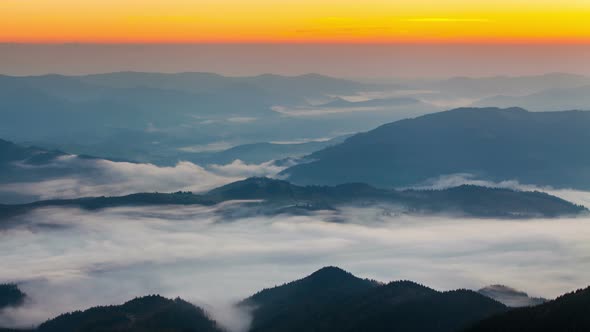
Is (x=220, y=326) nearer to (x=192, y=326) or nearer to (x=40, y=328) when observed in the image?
(x=192, y=326)

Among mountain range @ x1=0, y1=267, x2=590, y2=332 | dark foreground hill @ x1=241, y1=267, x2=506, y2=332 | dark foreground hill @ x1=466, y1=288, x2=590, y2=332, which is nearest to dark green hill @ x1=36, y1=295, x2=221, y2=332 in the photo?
mountain range @ x1=0, y1=267, x2=590, y2=332

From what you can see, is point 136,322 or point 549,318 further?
point 136,322

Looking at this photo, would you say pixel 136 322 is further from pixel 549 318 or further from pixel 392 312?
pixel 549 318

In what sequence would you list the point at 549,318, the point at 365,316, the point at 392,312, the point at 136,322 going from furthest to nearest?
the point at 136,322 < the point at 365,316 < the point at 392,312 < the point at 549,318

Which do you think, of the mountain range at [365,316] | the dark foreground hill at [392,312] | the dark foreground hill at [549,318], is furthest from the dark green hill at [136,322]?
the dark foreground hill at [549,318]

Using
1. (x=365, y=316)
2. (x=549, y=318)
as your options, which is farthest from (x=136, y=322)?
(x=549, y=318)

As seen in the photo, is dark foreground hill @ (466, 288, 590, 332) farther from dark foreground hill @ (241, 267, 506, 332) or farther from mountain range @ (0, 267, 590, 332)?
dark foreground hill @ (241, 267, 506, 332)

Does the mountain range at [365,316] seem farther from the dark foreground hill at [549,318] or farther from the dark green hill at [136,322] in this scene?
the dark foreground hill at [549,318]

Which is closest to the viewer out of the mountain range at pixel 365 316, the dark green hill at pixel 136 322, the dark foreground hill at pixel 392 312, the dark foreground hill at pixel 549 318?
the dark foreground hill at pixel 549 318
